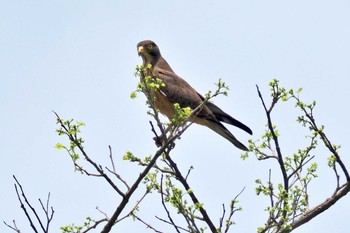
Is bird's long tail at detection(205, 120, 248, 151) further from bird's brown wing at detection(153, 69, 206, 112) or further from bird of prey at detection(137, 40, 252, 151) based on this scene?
bird's brown wing at detection(153, 69, 206, 112)

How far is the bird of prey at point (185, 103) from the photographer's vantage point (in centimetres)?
886

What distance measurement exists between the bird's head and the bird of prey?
0.03 meters

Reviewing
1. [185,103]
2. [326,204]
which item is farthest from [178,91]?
[326,204]

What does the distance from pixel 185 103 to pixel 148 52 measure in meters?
1.30

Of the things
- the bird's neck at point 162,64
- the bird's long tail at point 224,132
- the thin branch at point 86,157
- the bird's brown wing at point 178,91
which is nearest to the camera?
the thin branch at point 86,157

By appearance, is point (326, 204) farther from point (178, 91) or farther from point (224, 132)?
point (178, 91)

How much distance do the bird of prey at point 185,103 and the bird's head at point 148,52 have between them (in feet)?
0.08

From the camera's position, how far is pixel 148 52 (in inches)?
404

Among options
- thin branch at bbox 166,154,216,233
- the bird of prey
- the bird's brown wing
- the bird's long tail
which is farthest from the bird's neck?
thin branch at bbox 166,154,216,233

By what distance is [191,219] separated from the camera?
5.31m

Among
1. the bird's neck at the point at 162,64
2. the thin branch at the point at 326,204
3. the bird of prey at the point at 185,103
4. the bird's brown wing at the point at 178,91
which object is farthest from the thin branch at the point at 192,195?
the bird's neck at the point at 162,64

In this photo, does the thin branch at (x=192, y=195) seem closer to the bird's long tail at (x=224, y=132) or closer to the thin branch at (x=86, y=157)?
the thin branch at (x=86, y=157)

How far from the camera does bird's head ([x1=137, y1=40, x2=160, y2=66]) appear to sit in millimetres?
10222

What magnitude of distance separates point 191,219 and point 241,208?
42cm
